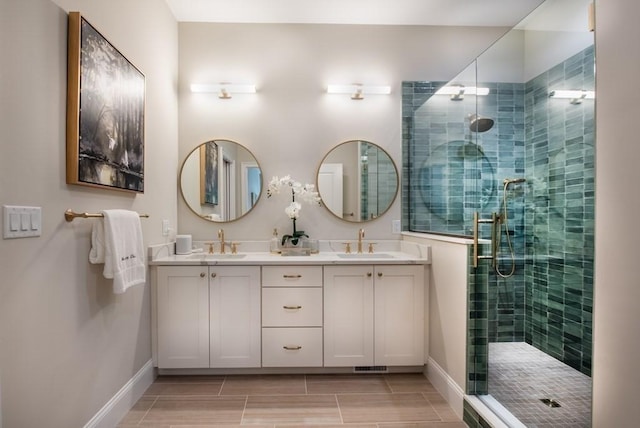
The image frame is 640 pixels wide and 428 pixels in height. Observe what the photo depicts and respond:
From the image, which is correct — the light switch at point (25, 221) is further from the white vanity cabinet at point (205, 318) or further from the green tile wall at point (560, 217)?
the green tile wall at point (560, 217)

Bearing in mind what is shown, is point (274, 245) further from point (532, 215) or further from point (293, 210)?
point (532, 215)

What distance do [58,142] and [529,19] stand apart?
7.43ft

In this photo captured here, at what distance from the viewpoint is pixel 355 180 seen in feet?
9.97

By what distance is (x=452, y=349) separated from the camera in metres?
2.16

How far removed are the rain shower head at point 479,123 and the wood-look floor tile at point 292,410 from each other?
184 cm

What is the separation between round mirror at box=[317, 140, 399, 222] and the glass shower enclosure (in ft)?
2.68

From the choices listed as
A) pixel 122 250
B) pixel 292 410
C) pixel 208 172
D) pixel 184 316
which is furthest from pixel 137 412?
pixel 208 172

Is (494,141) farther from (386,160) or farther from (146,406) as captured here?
(146,406)

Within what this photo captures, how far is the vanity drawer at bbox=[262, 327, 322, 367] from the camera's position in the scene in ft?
8.09

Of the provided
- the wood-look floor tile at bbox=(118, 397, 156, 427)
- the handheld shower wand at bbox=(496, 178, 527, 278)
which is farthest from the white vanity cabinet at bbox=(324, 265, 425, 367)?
the wood-look floor tile at bbox=(118, 397, 156, 427)

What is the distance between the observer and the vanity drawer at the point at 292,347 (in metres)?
2.47

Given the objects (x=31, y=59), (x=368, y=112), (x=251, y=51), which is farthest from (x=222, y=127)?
(x=31, y=59)

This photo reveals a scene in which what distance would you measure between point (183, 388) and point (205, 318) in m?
0.46

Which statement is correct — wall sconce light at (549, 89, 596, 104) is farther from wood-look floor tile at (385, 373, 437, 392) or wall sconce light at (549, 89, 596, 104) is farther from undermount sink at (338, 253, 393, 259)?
wood-look floor tile at (385, 373, 437, 392)
